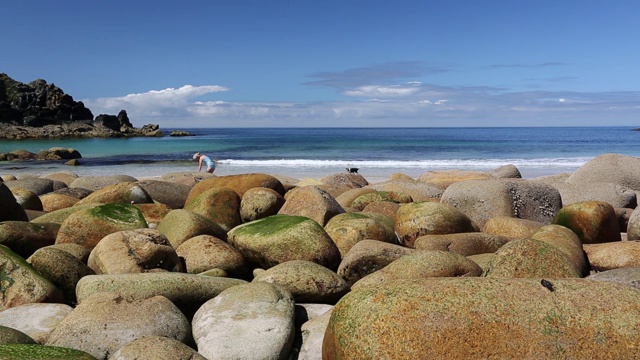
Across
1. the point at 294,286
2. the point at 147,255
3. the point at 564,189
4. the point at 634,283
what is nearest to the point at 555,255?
the point at 634,283

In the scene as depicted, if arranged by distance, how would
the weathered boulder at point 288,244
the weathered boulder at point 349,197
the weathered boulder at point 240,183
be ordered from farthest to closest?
the weathered boulder at point 349,197
the weathered boulder at point 240,183
the weathered boulder at point 288,244

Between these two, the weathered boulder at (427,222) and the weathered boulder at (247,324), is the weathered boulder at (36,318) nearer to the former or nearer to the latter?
the weathered boulder at (247,324)

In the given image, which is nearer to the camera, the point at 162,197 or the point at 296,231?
the point at 296,231

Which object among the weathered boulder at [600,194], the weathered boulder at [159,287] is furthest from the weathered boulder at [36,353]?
the weathered boulder at [600,194]

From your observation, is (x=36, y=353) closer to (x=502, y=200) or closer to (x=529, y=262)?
(x=529, y=262)

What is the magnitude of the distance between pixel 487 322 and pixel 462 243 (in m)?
3.95

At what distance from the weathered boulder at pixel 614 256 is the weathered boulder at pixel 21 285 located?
19.7 feet

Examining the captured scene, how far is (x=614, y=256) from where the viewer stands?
671 cm

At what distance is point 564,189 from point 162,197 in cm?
823

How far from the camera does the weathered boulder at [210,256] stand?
21.1ft

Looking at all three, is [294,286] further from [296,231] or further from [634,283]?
[634,283]

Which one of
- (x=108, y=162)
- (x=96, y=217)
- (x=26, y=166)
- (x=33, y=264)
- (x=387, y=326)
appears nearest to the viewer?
(x=387, y=326)

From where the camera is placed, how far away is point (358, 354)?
3254 millimetres

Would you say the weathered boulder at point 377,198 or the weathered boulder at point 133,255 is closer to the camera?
the weathered boulder at point 133,255
